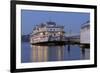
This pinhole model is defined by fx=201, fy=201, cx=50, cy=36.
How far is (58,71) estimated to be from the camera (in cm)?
185

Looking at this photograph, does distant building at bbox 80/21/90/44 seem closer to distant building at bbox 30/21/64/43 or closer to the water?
the water

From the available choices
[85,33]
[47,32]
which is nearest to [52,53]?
[47,32]

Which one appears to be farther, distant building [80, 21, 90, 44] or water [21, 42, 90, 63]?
distant building [80, 21, 90, 44]

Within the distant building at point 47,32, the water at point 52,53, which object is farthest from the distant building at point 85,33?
the distant building at point 47,32

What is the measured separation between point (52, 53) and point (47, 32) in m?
0.20

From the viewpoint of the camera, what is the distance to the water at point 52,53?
1756 mm

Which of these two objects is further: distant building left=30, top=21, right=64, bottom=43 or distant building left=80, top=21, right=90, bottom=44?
distant building left=80, top=21, right=90, bottom=44

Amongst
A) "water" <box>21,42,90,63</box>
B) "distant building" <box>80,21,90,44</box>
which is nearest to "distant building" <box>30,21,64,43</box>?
"water" <box>21,42,90,63</box>

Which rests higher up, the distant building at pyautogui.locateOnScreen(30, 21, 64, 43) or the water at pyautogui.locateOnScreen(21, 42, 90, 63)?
the distant building at pyautogui.locateOnScreen(30, 21, 64, 43)

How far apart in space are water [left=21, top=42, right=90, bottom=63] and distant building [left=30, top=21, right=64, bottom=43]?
0.24 ft

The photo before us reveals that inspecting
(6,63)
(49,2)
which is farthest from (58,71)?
(49,2)

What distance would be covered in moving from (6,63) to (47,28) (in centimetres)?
48

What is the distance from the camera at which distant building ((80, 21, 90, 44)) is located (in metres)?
1.93

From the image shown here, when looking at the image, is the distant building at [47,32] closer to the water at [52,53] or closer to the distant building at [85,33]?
the water at [52,53]
